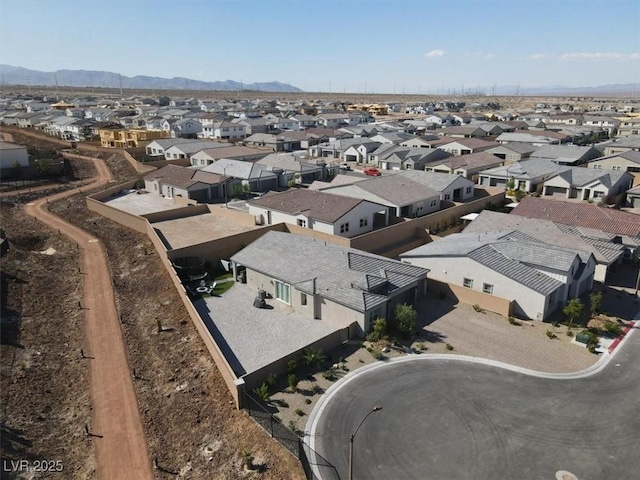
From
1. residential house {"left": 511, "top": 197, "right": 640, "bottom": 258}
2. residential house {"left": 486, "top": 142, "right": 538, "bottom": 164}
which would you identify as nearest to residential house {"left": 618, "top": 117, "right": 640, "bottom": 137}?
residential house {"left": 486, "top": 142, "right": 538, "bottom": 164}

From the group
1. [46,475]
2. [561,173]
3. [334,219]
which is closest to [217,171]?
[334,219]

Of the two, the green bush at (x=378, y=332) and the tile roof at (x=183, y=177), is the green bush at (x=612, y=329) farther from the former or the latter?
the tile roof at (x=183, y=177)

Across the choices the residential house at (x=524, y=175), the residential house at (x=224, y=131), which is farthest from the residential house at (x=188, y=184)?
the residential house at (x=224, y=131)

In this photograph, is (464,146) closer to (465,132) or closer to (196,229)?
(465,132)

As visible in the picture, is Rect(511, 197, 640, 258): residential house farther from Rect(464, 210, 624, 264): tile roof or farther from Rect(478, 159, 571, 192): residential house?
Rect(478, 159, 571, 192): residential house

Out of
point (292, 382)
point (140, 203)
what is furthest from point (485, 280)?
point (140, 203)

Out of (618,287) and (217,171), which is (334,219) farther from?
(217,171)
